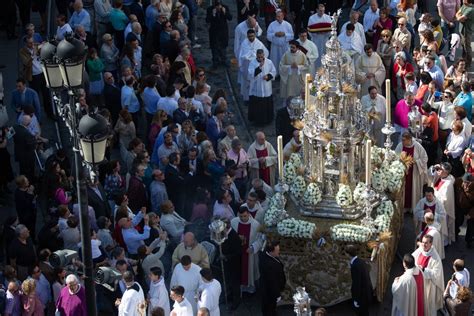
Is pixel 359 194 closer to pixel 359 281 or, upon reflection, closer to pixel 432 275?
pixel 359 281

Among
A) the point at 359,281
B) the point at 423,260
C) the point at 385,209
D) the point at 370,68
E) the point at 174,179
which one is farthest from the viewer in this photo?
the point at 370,68

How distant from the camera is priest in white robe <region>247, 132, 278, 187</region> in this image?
23.9m

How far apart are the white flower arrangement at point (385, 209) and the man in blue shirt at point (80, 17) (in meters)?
9.30

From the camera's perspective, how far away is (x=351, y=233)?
20.6 meters

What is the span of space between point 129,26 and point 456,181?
328 inches

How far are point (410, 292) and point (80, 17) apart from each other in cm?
1101

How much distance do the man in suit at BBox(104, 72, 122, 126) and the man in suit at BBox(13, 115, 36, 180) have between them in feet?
7.09

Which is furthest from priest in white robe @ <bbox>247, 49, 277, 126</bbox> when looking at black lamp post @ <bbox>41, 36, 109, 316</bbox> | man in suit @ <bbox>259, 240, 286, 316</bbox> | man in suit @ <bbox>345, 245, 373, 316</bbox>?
black lamp post @ <bbox>41, 36, 109, 316</bbox>

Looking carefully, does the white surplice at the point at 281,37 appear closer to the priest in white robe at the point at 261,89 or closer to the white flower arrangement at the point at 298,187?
the priest in white robe at the point at 261,89

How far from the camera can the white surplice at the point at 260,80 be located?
2695cm

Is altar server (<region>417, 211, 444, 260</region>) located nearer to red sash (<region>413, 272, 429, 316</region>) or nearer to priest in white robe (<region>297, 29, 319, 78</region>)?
red sash (<region>413, 272, 429, 316</region>)

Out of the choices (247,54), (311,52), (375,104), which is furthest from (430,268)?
(247,54)

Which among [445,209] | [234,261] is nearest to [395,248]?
[445,209]

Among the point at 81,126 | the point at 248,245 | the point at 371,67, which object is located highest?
the point at 81,126
